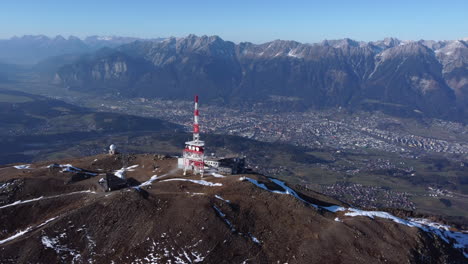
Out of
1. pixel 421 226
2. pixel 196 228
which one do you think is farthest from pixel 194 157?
pixel 421 226

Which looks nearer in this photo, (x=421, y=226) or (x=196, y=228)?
(x=196, y=228)

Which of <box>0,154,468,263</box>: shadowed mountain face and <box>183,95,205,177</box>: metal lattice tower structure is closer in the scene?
<box>0,154,468,263</box>: shadowed mountain face

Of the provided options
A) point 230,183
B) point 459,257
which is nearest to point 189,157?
point 230,183

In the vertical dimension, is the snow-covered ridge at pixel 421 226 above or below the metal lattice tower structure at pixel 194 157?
below

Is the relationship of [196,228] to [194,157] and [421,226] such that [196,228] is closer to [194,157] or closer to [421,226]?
[194,157]

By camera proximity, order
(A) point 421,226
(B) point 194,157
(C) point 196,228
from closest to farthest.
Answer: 1. (C) point 196,228
2. (A) point 421,226
3. (B) point 194,157

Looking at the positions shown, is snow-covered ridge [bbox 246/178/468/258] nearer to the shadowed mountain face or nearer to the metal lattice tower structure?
the shadowed mountain face

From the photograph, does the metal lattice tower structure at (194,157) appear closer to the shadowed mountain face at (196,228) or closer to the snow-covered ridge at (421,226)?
the shadowed mountain face at (196,228)

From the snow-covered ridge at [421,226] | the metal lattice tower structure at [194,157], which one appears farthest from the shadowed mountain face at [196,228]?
the metal lattice tower structure at [194,157]

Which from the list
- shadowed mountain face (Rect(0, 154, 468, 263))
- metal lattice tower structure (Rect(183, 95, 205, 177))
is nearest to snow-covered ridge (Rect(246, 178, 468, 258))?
shadowed mountain face (Rect(0, 154, 468, 263))

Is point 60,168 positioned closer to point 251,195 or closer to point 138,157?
point 138,157

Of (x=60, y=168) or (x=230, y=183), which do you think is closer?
(x=230, y=183)
